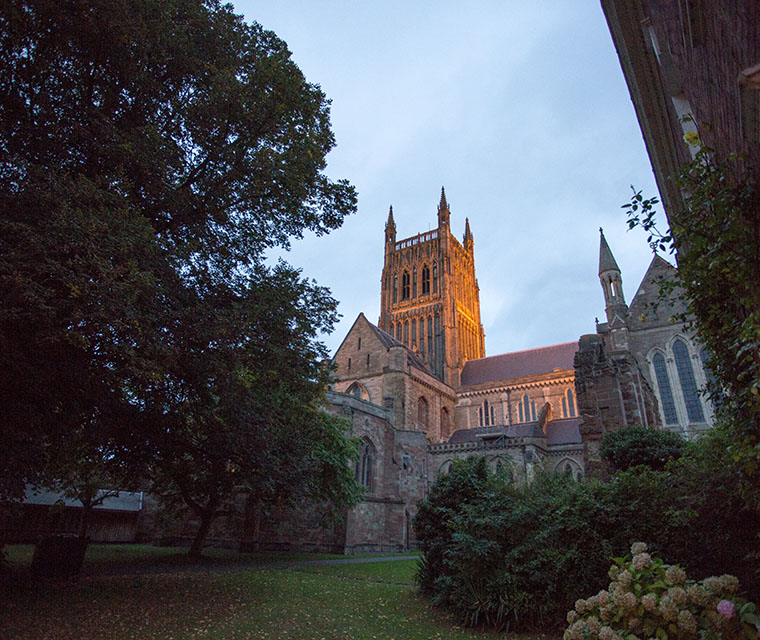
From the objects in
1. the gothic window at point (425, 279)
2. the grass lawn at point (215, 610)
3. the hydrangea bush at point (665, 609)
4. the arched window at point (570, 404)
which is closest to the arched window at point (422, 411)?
the arched window at point (570, 404)

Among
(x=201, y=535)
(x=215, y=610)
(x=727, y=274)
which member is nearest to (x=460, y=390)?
(x=201, y=535)

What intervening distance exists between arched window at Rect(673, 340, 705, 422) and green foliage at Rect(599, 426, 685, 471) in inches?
657

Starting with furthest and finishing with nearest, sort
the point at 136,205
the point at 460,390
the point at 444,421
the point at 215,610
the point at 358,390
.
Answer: the point at 460,390 → the point at 444,421 → the point at 358,390 → the point at 136,205 → the point at 215,610

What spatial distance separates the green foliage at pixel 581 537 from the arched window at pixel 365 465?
17.6 m

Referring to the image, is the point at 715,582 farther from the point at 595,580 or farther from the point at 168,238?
the point at 168,238

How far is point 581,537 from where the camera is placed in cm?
756

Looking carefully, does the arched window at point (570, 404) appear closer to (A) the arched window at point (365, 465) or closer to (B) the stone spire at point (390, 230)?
(A) the arched window at point (365, 465)

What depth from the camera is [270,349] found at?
916 centimetres

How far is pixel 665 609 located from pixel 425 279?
5827 cm

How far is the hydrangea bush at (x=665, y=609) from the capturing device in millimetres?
3152

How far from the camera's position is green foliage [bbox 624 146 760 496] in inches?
144

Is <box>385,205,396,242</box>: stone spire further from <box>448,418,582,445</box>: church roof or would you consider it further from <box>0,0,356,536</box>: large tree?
<box>0,0,356,536</box>: large tree

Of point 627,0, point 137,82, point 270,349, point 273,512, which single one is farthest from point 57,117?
point 273,512

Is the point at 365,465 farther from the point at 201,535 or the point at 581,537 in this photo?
the point at 581,537
